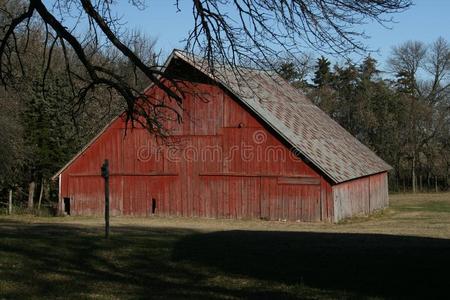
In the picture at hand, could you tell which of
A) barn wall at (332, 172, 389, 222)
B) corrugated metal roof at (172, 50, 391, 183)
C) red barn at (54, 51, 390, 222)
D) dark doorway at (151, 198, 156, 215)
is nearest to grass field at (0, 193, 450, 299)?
corrugated metal roof at (172, 50, 391, 183)

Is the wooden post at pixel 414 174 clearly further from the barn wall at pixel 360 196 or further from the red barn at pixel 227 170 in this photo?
the red barn at pixel 227 170

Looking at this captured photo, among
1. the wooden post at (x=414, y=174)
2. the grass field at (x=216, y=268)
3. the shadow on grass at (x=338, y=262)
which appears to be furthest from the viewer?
the wooden post at (x=414, y=174)

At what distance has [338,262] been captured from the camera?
1102 cm

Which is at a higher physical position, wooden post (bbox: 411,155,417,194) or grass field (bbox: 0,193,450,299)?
wooden post (bbox: 411,155,417,194)

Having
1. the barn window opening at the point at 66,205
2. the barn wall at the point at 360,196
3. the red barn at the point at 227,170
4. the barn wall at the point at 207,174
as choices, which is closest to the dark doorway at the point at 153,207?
the red barn at the point at 227,170

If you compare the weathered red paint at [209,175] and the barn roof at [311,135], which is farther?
the weathered red paint at [209,175]

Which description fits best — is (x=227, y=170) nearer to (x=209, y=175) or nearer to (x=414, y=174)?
(x=209, y=175)

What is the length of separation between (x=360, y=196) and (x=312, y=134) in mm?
4220

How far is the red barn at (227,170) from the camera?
31438 mm

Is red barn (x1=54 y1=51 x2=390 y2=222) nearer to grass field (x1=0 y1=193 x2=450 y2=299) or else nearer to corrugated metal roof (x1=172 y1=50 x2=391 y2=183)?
corrugated metal roof (x1=172 y1=50 x2=391 y2=183)

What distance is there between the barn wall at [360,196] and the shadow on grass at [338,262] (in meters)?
17.0

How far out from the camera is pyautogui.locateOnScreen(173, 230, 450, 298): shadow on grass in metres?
9.14

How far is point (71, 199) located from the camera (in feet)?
117

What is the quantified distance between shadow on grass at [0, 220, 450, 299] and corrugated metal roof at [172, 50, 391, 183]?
562 inches
